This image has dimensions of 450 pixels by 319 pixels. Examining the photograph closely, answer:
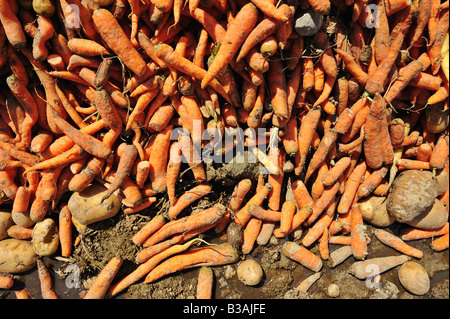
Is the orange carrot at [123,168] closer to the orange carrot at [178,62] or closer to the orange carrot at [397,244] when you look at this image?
the orange carrot at [178,62]

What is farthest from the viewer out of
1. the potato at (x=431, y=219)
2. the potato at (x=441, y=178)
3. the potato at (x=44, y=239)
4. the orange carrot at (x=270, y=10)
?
the potato at (x=441, y=178)

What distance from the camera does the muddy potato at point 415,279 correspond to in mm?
2889

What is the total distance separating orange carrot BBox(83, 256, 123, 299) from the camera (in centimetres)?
279

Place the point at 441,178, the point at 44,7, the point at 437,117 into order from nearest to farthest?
the point at 44,7
the point at 437,117
the point at 441,178

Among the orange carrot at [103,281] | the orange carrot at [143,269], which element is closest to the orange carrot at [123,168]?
the orange carrot at [103,281]

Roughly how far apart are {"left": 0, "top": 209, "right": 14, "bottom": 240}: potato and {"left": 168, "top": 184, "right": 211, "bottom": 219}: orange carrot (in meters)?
1.80

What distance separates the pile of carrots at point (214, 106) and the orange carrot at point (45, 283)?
1.63 ft

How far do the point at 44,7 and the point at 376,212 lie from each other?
388 cm

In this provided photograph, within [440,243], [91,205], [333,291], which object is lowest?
[333,291]

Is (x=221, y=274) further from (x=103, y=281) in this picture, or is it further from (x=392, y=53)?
(x=392, y=53)

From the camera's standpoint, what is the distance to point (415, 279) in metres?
2.89

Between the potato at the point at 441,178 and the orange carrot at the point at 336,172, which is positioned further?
the potato at the point at 441,178

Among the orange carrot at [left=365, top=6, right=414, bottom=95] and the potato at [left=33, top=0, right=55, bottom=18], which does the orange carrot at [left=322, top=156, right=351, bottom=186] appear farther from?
the potato at [left=33, top=0, right=55, bottom=18]

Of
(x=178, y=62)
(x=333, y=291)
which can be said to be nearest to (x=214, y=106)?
(x=178, y=62)
